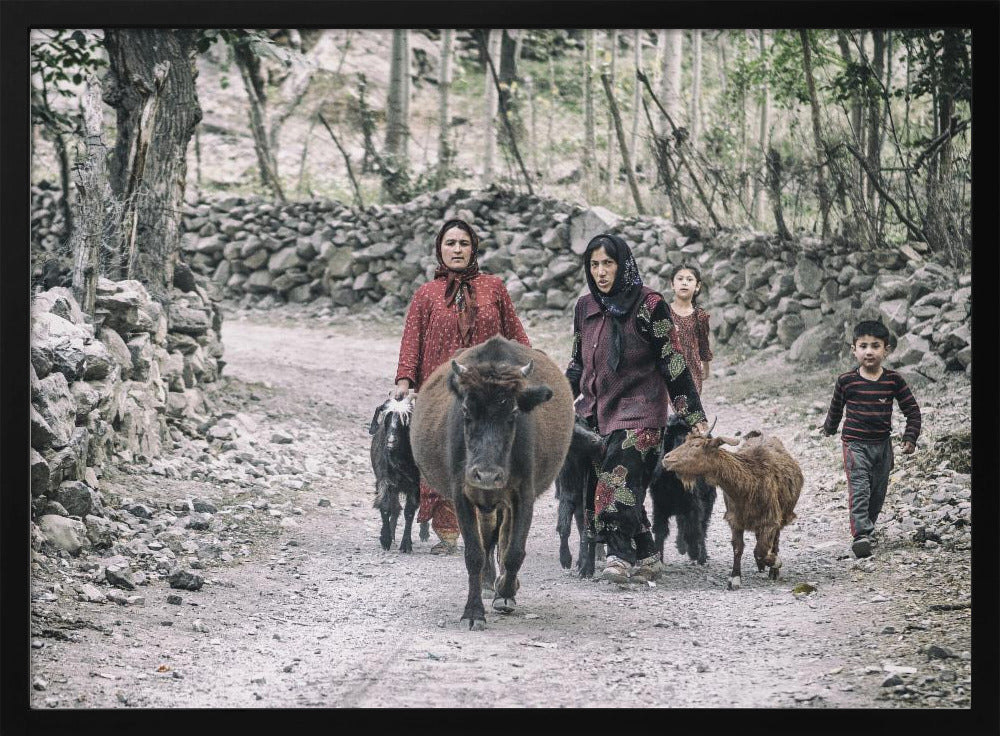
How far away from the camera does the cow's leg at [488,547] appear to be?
15.9 ft

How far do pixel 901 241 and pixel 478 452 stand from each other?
Answer: 366cm

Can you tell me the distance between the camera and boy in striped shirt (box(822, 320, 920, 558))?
15.2ft

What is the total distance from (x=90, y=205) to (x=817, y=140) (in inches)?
165

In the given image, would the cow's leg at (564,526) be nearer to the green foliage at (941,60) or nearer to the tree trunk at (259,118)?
the green foliage at (941,60)

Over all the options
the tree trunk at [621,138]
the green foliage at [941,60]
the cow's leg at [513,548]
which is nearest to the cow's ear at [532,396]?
the cow's leg at [513,548]

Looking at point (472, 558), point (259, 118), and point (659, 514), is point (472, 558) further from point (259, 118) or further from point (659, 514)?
point (259, 118)

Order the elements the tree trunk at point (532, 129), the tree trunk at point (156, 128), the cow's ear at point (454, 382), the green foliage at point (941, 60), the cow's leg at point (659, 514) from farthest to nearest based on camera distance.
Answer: the tree trunk at point (532, 129), the tree trunk at point (156, 128), the cow's leg at point (659, 514), the cow's ear at point (454, 382), the green foliage at point (941, 60)

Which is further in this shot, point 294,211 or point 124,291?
point 294,211

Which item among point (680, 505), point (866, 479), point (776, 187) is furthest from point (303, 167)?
point (866, 479)

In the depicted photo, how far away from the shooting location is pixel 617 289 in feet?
16.7

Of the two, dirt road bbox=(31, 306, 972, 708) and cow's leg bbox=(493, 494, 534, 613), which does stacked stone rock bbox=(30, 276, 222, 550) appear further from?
cow's leg bbox=(493, 494, 534, 613)

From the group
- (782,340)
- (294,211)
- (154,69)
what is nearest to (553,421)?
(154,69)

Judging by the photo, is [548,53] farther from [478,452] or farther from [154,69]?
[478,452]
